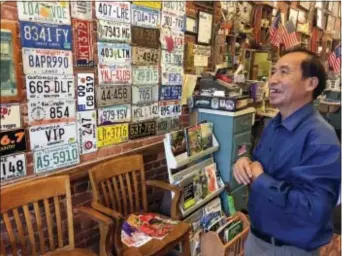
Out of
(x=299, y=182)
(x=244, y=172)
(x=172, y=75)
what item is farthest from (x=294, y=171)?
(x=172, y=75)

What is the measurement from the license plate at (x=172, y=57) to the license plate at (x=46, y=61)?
95 cm

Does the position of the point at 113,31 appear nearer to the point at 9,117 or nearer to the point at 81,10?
the point at 81,10

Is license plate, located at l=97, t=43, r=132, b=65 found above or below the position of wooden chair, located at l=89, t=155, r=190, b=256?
above

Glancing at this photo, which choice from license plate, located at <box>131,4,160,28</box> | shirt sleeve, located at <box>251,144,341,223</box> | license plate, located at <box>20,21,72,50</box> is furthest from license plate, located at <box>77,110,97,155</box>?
shirt sleeve, located at <box>251,144,341,223</box>

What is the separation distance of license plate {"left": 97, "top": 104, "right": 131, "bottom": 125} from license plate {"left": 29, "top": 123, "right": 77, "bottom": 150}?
24cm

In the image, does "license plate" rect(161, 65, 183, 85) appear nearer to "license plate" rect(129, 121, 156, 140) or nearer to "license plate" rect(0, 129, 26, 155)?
"license plate" rect(129, 121, 156, 140)

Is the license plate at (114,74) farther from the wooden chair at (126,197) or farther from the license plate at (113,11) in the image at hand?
the wooden chair at (126,197)

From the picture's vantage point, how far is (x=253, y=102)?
3.35 m

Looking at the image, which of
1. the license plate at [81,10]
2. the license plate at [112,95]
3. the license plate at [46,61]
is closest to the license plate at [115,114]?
the license plate at [112,95]

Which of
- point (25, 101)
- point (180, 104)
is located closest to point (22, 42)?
point (25, 101)

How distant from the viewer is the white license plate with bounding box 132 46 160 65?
249 cm

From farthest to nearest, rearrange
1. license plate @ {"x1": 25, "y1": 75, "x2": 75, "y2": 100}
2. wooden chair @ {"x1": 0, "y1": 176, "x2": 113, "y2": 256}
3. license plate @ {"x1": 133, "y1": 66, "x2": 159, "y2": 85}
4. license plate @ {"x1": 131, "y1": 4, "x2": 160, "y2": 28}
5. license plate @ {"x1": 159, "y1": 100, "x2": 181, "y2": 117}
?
license plate @ {"x1": 159, "y1": 100, "x2": 181, "y2": 117}, license plate @ {"x1": 133, "y1": 66, "x2": 159, "y2": 85}, license plate @ {"x1": 131, "y1": 4, "x2": 160, "y2": 28}, license plate @ {"x1": 25, "y1": 75, "x2": 75, "y2": 100}, wooden chair @ {"x1": 0, "y1": 176, "x2": 113, "y2": 256}

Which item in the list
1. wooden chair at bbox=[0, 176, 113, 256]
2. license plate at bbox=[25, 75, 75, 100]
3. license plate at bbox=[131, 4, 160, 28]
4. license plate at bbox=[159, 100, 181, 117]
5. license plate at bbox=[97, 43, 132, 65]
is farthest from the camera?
license plate at bbox=[159, 100, 181, 117]

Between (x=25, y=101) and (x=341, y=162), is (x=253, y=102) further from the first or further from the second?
(x=25, y=101)
